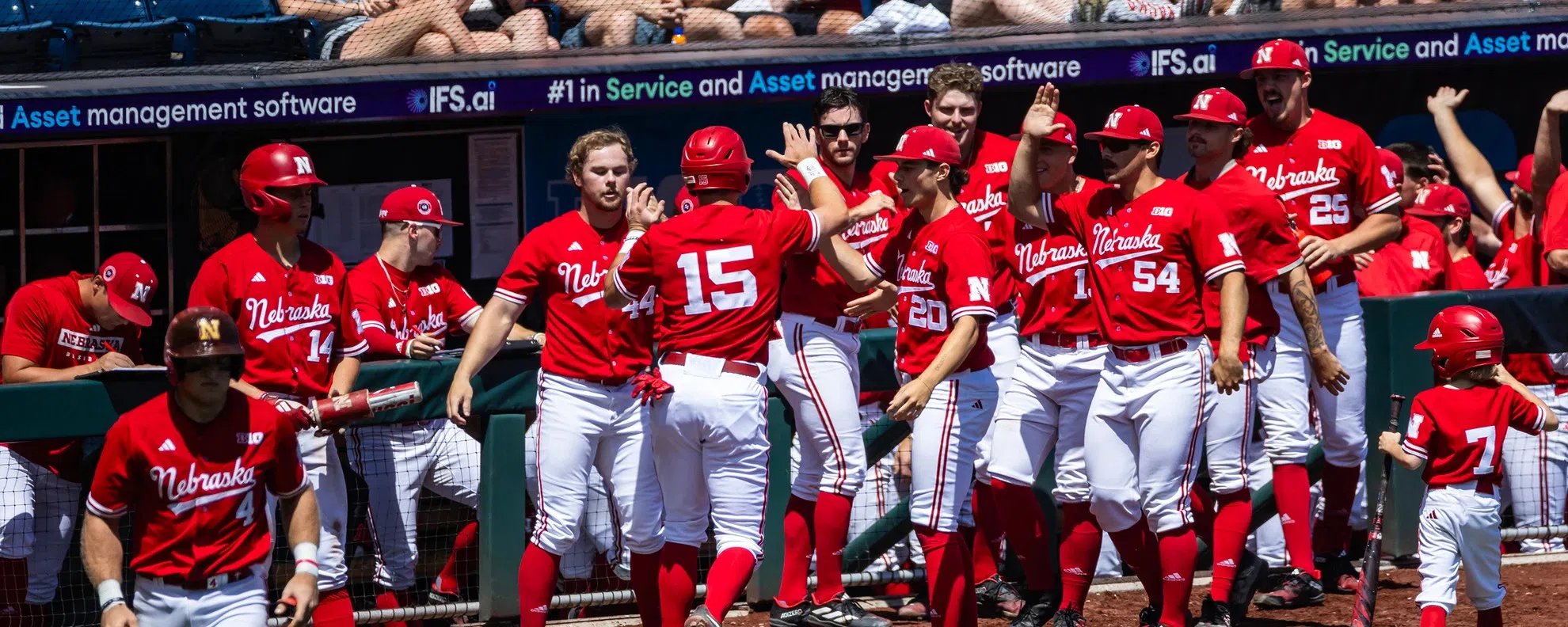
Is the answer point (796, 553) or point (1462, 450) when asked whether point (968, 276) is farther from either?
point (1462, 450)

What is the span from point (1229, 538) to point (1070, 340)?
31.8 inches

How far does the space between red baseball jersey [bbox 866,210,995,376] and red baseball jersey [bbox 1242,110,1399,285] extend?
148 centimetres

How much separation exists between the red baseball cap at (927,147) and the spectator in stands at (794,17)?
2854 millimetres

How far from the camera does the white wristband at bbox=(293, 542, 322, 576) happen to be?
14.1ft

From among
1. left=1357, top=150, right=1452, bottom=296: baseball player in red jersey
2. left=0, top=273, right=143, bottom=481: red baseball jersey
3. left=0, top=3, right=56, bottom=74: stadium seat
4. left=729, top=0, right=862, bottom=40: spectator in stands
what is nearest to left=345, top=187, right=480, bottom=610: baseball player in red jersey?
left=0, top=273, right=143, bottom=481: red baseball jersey

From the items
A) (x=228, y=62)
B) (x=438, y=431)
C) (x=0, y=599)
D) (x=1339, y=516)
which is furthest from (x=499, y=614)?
(x=228, y=62)

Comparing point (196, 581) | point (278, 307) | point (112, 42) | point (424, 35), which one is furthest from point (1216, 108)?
point (112, 42)

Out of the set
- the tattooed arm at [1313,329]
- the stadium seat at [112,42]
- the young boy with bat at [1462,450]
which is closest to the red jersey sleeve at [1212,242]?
the tattooed arm at [1313,329]

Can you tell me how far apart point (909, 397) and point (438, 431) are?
202 cm

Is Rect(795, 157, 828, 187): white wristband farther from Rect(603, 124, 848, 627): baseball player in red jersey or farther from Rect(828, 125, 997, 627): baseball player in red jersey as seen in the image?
Rect(828, 125, 997, 627): baseball player in red jersey

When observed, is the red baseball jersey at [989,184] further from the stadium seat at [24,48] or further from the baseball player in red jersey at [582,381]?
the stadium seat at [24,48]

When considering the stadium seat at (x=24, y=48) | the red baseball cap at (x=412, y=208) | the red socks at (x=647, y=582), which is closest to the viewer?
the red socks at (x=647, y=582)

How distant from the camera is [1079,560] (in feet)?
18.2

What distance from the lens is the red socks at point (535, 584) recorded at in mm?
5234
